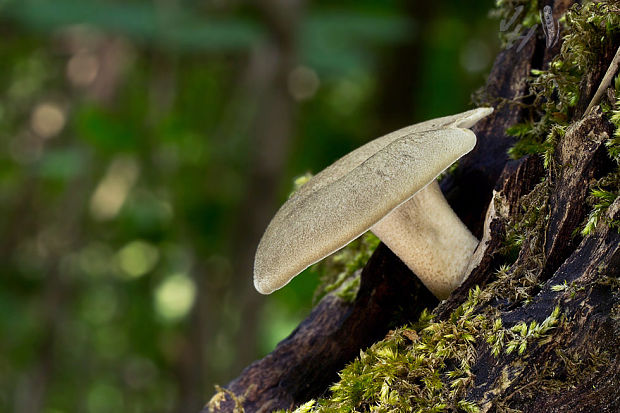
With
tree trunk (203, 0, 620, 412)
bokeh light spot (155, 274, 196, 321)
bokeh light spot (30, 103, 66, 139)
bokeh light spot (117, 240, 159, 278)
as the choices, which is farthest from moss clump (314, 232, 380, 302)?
bokeh light spot (117, 240, 159, 278)

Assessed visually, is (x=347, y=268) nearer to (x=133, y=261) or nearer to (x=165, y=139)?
(x=165, y=139)

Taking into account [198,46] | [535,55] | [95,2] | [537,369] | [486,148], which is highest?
Answer: [95,2]

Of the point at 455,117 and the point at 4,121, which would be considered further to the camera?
the point at 4,121

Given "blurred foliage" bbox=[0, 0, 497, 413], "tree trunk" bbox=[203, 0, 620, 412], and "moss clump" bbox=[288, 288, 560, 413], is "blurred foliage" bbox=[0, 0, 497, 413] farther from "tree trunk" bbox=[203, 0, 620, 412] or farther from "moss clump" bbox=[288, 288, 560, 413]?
"moss clump" bbox=[288, 288, 560, 413]

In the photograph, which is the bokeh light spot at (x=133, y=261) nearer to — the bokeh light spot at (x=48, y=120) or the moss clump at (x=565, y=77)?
the bokeh light spot at (x=48, y=120)

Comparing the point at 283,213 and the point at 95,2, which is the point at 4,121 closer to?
the point at 95,2

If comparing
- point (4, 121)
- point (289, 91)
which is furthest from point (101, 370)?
point (289, 91)

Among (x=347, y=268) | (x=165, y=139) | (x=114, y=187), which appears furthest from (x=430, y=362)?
(x=114, y=187)

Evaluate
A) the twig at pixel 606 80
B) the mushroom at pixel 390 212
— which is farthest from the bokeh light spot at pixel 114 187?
the twig at pixel 606 80
